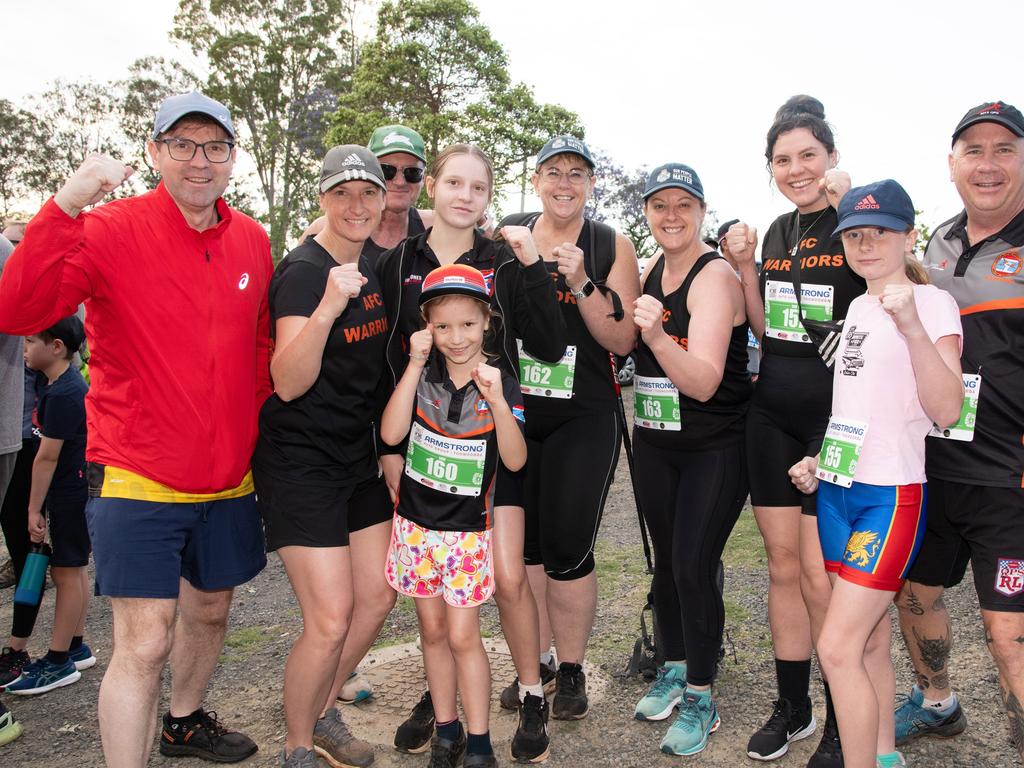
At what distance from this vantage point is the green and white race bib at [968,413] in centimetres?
287

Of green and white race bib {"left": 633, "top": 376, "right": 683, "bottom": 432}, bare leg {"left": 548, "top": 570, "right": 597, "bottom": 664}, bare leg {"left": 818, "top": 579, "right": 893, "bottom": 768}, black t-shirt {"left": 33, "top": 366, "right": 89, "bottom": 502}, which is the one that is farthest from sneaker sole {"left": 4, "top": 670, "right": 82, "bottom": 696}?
bare leg {"left": 818, "top": 579, "right": 893, "bottom": 768}

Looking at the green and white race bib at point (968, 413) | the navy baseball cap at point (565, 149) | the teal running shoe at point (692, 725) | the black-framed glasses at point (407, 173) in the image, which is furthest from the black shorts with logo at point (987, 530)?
the black-framed glasses at point (407, 173)

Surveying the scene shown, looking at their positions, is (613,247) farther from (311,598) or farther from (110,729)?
(110,729)

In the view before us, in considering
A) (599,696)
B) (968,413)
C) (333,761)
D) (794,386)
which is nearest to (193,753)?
(333,761)

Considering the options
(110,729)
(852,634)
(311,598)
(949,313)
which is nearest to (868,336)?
(949,313)

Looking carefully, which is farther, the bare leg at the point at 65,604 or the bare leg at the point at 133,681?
the bare leg at the point at 65,604

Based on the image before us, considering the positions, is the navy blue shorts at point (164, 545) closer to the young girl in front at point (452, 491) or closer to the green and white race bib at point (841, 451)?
the young girl in front at point (452, 491)

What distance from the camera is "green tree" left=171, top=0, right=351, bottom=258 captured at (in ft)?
108

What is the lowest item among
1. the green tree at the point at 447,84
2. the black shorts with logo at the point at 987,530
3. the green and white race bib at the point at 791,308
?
the black shorts with logo at the point at 987,530

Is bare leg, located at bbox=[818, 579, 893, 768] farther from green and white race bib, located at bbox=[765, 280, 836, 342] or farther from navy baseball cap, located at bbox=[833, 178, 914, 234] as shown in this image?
navy baseball cap, located at bbox=[833, 178, 914, 234]

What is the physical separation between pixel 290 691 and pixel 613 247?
2.48 meters

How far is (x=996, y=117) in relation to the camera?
116 inches

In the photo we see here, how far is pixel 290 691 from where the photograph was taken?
323cm

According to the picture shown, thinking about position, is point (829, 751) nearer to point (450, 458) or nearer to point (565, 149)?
point (450, 458)
